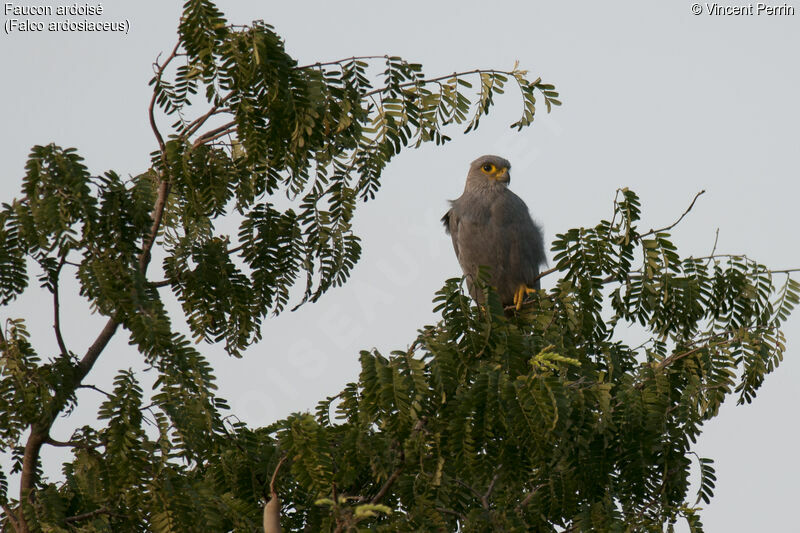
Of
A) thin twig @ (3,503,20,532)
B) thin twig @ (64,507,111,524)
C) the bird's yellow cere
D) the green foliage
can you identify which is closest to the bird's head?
the bird's yellow cere

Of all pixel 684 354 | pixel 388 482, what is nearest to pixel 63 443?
pixel 388 482

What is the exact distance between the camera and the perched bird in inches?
271

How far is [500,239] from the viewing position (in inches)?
271

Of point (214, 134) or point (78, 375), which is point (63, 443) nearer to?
point (78, 375)

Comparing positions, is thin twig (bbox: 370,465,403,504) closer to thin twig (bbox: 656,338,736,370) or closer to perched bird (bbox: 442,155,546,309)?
thin twig (bbox: 656,338,736,370)

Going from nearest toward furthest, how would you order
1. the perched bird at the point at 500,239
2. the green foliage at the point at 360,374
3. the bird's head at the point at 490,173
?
the green foliage at the point at 360,374 → the perched bird at the point at 500,239 → the bird's head at the point at 490,173

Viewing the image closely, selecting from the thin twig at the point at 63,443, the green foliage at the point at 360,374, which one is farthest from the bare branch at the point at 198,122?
the thin twig at the point at 63,443

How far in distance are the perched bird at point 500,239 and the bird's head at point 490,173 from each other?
0.30ft

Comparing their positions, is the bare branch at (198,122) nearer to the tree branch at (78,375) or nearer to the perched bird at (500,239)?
the tree branch at (78,375)

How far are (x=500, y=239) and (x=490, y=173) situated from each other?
75cm

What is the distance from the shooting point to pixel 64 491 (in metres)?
4.59

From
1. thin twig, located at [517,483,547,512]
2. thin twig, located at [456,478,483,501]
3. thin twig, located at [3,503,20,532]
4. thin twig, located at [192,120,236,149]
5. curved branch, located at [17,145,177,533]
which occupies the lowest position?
thin twig, located at [517,483,547,512]

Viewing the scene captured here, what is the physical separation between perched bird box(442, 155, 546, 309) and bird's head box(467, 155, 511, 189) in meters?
0.09

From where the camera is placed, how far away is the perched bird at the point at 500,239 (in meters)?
6.88
